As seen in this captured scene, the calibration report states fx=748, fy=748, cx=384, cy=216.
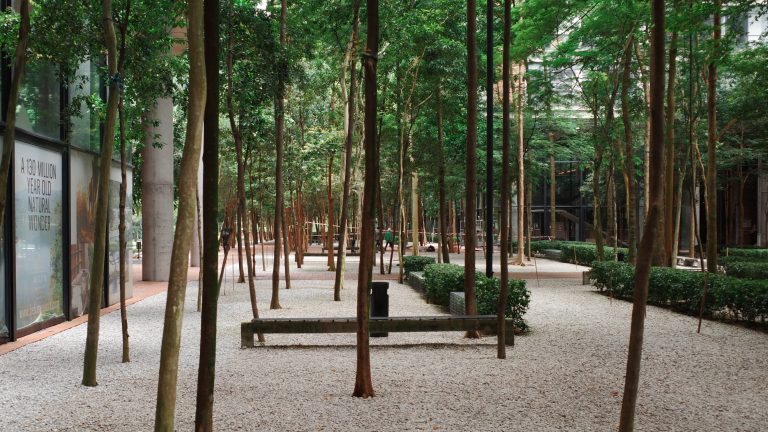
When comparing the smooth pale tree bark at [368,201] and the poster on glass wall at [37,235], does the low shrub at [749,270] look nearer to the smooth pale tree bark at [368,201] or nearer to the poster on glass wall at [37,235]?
the smooth pale tree bark at [368,201]

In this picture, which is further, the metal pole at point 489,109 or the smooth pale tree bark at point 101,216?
the metal pole at point 489,109

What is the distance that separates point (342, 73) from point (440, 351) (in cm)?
1142

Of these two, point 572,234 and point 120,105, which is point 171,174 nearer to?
point 120,105

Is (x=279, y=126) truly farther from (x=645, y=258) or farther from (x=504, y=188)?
(x=645, y=258)

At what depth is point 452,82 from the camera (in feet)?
72.7

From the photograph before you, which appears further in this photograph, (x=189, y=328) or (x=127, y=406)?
(x=189, y=328)

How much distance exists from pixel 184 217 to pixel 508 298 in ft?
27.4

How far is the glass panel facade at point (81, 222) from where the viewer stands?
14.3 m

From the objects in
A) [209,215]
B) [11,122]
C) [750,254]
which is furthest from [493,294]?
[750,254]

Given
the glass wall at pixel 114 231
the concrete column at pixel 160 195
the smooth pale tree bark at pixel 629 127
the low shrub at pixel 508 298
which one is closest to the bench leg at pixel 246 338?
the low shrub at pixel 508 298

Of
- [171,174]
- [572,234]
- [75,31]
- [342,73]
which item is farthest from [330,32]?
[572,234]

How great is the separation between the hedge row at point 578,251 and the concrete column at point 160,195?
51.6 feet

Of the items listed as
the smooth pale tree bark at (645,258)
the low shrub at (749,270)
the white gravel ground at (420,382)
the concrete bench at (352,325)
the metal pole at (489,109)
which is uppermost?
the metal pole at (489,109)

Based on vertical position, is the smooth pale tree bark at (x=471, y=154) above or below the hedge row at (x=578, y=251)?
above
